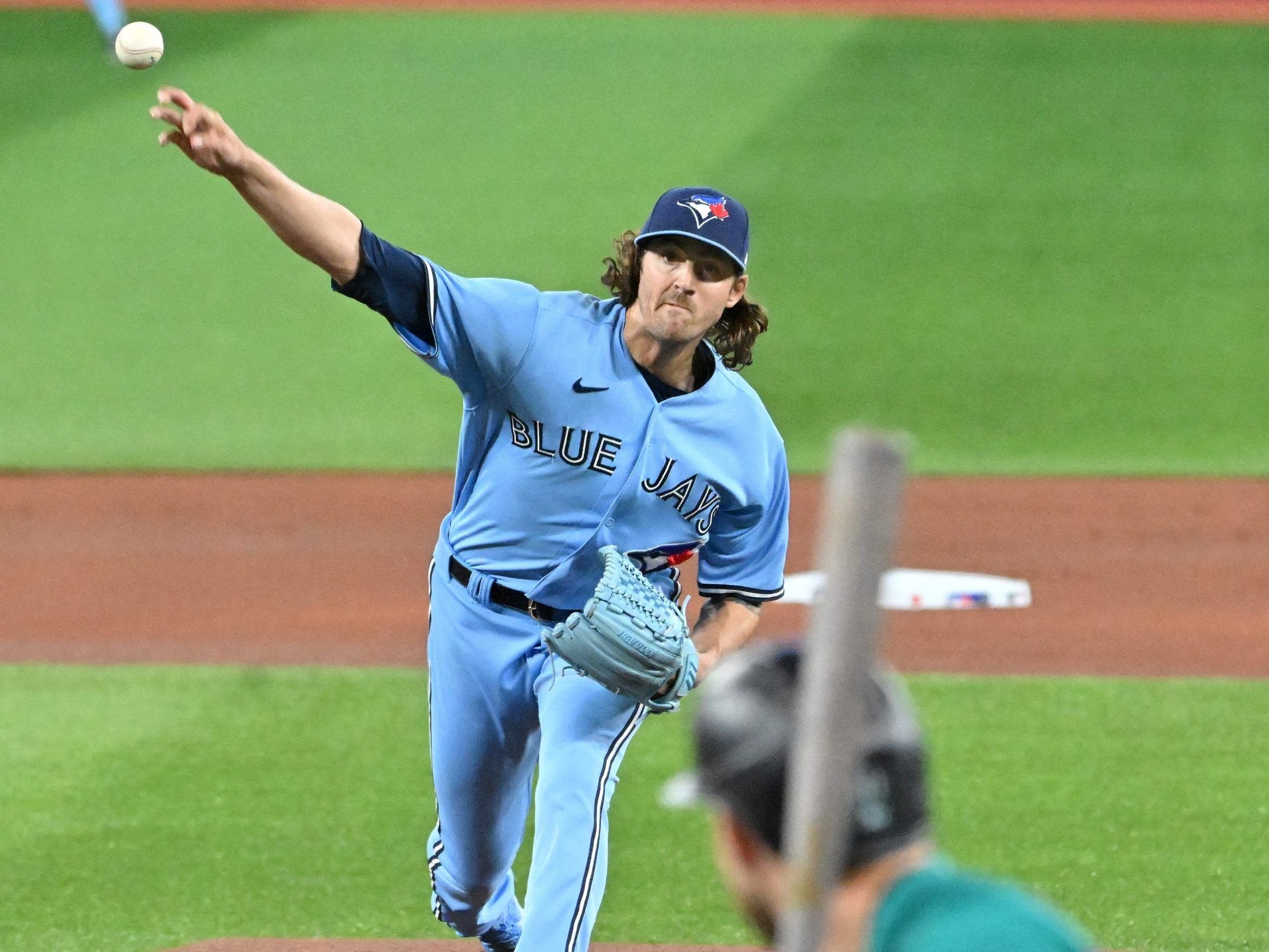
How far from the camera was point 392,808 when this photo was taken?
6836mm

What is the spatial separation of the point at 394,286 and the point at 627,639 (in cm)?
98

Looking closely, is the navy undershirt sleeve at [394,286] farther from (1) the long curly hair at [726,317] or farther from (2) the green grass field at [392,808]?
(2) the green grass field at [392,808]

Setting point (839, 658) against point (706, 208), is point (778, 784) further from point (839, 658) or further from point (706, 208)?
point (706, 208)

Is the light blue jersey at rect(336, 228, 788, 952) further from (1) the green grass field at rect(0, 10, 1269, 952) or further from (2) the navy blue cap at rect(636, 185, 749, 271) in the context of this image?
(1) the green grass field at rect(0, 10, 1269, 952)

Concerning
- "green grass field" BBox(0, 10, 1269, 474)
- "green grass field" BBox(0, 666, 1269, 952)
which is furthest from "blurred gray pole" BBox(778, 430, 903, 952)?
"green grass field" BBox(0, 10, 1269, 474)

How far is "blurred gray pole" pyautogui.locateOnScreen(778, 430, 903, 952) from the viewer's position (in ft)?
5.73

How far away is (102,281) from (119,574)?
22.0 ft

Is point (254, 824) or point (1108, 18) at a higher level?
point (1108, 18)

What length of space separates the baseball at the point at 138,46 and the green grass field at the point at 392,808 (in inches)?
102

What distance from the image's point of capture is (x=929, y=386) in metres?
14.3

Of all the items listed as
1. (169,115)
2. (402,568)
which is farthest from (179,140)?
(402,568)

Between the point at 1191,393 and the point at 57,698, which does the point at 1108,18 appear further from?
the point at 57,698

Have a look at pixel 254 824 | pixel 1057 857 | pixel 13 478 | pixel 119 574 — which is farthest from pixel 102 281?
pixel 1057 857

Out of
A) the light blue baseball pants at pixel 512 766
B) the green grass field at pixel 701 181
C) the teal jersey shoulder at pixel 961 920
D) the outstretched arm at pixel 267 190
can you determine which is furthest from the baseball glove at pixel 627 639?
the green grass field at pixel 701 181
